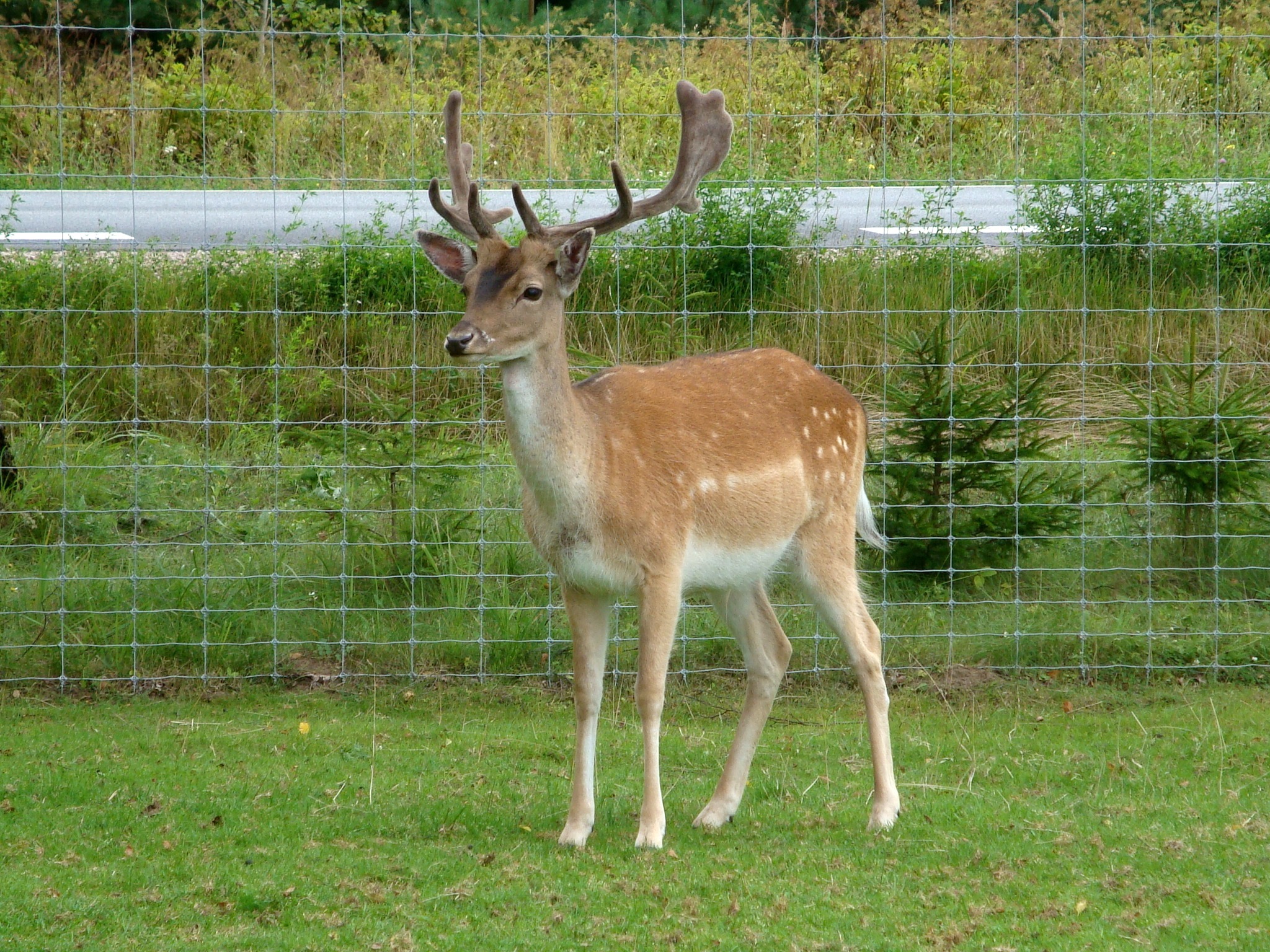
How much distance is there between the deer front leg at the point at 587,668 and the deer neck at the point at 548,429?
41cm

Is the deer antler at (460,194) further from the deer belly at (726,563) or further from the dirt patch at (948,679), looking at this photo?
the dirt patch at (948,679)

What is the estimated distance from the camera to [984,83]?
14.0 metres

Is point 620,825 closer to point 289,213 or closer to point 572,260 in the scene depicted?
point 572,260

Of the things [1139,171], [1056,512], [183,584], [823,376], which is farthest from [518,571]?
Result: [1139,171]

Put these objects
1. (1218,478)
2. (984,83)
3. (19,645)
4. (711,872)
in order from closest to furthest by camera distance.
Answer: (711,872) → (19,645) → (1218,478) → (984,83)

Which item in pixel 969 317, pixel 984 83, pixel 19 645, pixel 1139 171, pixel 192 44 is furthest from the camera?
pixel 192 44

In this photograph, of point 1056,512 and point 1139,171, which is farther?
point 1139,171

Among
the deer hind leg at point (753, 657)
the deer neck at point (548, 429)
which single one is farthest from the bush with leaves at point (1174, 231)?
the deer neck at point (548, 429)

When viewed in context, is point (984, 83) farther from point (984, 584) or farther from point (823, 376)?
point (823, 376)

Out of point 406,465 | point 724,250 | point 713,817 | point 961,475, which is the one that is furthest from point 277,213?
point 713,817

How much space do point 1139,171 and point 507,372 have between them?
6619 millimetres

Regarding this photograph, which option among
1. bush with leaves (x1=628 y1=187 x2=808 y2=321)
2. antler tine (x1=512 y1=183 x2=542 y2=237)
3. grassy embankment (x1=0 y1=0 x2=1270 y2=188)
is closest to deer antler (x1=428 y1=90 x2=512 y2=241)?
antler tine (x1=512 y1=183 x2=542 y2=237)

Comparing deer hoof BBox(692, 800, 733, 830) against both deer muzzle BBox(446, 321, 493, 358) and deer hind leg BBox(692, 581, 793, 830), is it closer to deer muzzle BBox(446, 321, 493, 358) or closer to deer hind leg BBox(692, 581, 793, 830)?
deer hind leg BBox(692, 581, 793, 830)

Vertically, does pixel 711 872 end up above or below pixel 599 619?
below
